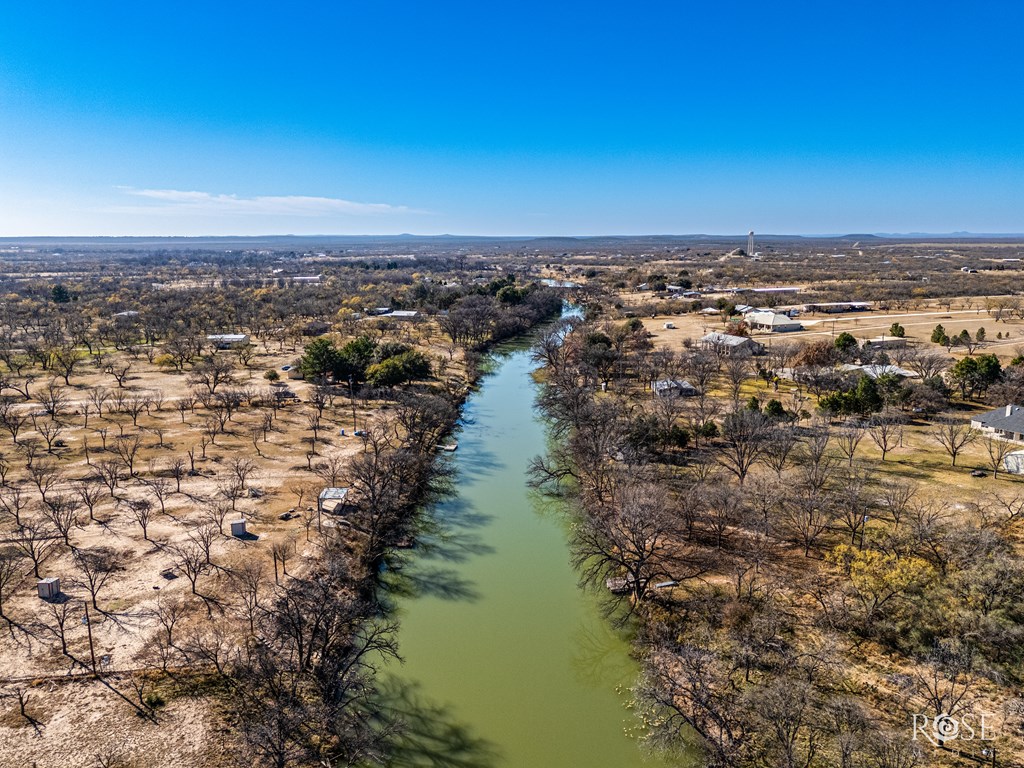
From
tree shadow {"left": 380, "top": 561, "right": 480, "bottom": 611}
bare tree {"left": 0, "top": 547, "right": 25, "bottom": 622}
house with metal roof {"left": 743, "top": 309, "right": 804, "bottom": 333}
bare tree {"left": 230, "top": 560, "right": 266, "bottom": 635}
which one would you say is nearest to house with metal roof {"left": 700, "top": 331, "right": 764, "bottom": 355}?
house with metal roof {"left": 743, "top": 309, "right": 804, "bottom": 333}

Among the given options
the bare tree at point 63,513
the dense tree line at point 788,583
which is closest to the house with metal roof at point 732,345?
the dense tree line at point 788,583

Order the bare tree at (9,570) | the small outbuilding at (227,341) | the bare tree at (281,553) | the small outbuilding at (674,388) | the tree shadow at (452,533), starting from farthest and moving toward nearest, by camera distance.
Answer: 1. the small outbuilding at (227,341)
2. the small outbuilding at (674,388)
3. the tree shadow at (452,533)
4. the bare tree at (281,553)
5. the bare tree at (9,570)

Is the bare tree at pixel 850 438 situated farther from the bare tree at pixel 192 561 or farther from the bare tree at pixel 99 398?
the bare tree at pixel 99 398

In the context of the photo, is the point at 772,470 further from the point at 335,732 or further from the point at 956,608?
the point at 335,732

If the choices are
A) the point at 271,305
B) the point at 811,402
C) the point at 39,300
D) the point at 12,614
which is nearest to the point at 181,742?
the point at 12,614

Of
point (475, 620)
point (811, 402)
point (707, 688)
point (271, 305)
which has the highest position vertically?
point (271, 305)

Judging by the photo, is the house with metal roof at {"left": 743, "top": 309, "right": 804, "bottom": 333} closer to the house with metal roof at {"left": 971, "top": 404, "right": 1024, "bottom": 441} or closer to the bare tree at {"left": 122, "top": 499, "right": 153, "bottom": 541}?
the house with metal roof at {"left": 971, "top": 404, "right": 1024, "bottom": 441}
